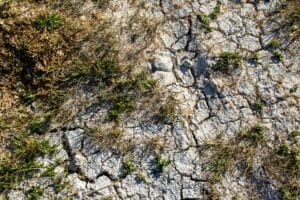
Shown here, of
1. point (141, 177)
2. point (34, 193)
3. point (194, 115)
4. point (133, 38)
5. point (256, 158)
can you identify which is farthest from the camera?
point (133, 38)

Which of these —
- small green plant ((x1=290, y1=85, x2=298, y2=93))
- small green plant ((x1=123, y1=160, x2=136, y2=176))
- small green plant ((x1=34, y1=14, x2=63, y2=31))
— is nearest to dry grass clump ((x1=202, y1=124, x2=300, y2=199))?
small green plant ((x1=290, y1=85, x2=298, y2=93))

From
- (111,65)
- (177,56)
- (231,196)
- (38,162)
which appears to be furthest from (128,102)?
(231,196)

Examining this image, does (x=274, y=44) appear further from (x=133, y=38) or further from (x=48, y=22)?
(x=48, y=22)

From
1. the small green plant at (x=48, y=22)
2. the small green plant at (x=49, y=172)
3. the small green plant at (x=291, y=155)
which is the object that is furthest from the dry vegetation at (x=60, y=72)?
the small green plant at (x=291, y=155)

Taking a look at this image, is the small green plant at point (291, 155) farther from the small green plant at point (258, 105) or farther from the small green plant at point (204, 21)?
the small green plant at point (204, 21)

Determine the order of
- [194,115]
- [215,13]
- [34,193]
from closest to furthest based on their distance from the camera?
[34,193] → [194,115] → [215,13]

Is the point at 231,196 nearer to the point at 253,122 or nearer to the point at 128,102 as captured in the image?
the point at 253,122

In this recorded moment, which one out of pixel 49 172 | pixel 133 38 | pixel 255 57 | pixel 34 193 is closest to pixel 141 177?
pixel 49 172
